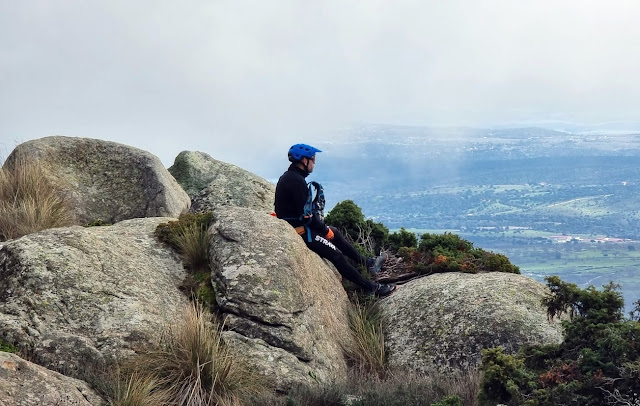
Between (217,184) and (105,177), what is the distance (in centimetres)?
334

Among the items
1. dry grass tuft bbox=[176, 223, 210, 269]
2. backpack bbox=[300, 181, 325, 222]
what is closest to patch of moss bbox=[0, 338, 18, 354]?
dry grass tuft bbox=[176, 223, 210, 269]

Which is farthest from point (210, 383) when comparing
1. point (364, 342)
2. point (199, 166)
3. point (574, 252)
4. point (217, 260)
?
point (574, 252)

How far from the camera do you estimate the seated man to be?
11.7 m

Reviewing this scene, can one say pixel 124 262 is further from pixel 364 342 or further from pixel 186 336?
pixel 364 342

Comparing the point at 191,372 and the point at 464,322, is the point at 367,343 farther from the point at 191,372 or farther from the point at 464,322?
the point at 191,372

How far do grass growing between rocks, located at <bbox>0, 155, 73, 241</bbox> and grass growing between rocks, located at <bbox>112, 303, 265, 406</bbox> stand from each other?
193 inches

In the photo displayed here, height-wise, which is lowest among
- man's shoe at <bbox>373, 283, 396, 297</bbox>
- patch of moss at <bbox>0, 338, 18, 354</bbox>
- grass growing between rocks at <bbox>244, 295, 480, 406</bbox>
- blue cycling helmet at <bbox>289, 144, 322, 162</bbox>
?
grass growing between rocks at <bbox>244, 295, 480, 406</bbox>

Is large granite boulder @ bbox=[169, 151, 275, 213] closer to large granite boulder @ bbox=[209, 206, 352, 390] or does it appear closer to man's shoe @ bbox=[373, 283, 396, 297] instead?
man's shoe @ bbox=[373, 283, 396, 297]

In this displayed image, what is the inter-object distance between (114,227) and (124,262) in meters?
2.05

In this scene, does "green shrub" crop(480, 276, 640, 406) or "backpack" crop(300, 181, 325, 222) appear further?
"backpack" crop(300, 181, 325, 222)

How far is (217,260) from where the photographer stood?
998cm

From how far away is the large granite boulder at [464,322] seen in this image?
973 cm

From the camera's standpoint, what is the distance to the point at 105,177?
15789 mm

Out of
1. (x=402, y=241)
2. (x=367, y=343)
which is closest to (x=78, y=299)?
(x=367, y=343)
